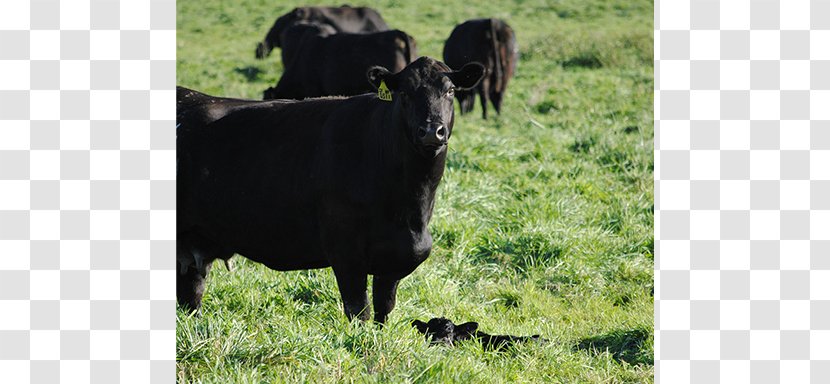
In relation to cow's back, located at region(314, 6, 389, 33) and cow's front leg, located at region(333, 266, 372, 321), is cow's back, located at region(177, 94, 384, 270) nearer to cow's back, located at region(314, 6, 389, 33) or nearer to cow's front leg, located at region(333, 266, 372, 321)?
cow's front leg, located at region(333, 266, 372, 321)

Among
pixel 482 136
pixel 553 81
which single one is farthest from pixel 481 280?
pixel 553 81

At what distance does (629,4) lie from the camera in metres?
27.2

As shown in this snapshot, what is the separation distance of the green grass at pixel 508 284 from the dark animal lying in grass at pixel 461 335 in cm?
10

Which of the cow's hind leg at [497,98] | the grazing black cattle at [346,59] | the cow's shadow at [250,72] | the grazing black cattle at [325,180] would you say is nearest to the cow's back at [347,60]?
the grazing black cattle at [346,59]

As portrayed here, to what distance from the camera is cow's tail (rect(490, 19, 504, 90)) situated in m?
14.6

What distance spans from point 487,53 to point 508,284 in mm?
9367

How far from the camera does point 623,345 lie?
5.21 metres

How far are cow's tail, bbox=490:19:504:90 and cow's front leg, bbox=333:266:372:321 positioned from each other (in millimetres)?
10067

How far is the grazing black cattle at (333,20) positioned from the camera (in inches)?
755

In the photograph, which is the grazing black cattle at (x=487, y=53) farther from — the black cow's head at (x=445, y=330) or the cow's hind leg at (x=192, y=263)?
the black cow's head at (x=445, y=330)

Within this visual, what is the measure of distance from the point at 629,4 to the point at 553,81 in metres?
11.7

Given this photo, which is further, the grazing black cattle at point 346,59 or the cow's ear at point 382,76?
the grazing black cattle at point 346,59

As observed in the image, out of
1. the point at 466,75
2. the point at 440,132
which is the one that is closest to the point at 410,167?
the point at 440,132

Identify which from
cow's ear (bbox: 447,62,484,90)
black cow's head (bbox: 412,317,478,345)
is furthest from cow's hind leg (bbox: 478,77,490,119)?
black cow's head (bbox: 412,317,478,345)
